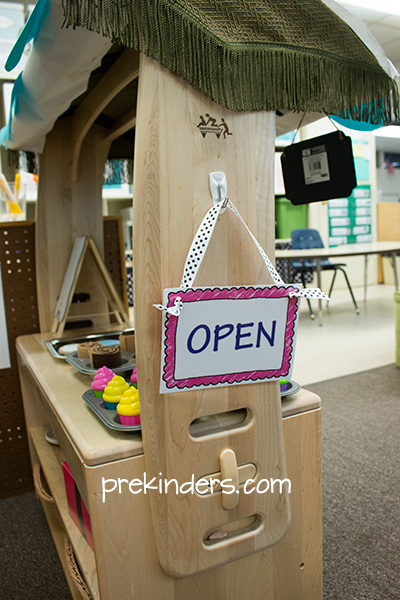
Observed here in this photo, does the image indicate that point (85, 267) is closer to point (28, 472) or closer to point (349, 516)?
point (28, 472)

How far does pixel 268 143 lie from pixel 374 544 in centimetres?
136

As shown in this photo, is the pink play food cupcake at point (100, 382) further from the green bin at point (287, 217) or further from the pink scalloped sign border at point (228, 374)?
the green bin at point (287, 217)

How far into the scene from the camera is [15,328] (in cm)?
193

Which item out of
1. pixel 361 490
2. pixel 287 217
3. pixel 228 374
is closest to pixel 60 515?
pixel 228 374

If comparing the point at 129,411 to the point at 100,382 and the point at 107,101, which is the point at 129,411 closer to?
the point at 100,382

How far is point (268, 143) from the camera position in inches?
33.7

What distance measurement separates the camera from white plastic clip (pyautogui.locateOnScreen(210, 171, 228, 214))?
0.82 meters

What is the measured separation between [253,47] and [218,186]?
24 centimetres

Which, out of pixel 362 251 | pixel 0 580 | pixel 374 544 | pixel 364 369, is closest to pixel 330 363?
pixel 364 369

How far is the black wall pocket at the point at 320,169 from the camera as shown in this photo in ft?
3.82

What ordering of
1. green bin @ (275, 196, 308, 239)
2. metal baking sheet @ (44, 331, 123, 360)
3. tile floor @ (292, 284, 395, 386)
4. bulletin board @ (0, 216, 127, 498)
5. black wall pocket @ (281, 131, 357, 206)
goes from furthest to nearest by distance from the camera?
green bin @ (275, 196, 308, 239) → tile floor @ (292, 284, 395, 386) → bulletin board @ (0, 216, 127, 498) → metal baking sheet @ (44, 331, 123, 360) → black wall pocket @ (281, 131, 357, 206)

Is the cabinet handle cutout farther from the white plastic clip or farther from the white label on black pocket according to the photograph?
the white label on black pocket

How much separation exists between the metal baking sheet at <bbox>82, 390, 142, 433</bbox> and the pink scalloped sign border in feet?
0.54

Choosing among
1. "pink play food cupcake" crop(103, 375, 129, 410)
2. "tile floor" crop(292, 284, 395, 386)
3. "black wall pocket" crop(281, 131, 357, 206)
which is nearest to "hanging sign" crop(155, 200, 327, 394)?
"pink play food cupcake" crop(103, 375, 129, 410)
